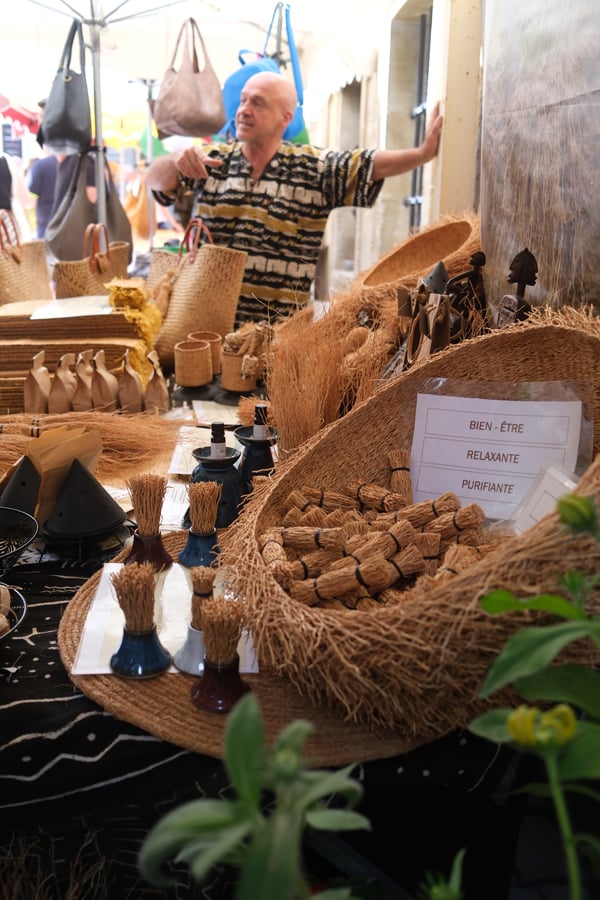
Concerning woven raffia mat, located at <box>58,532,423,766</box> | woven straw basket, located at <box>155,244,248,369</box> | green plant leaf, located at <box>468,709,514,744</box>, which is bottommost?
woven raffia mat, located at <box>58,532,423,766</box>

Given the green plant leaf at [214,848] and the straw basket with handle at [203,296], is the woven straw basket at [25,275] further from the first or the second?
the green plant leaf at [214,848]

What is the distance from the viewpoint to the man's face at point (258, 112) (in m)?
2.84

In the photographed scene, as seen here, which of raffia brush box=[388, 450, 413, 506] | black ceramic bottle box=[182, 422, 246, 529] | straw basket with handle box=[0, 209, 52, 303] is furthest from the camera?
straw basket with handle box=[0, 209, 52, 303]

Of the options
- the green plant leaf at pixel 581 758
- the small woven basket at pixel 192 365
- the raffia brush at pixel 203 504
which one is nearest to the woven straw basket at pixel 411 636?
the raffia brush at pixel 203 504

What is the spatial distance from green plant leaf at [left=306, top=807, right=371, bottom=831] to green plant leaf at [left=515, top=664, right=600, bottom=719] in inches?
6.3

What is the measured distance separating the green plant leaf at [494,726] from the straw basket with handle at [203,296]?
2.35 metres

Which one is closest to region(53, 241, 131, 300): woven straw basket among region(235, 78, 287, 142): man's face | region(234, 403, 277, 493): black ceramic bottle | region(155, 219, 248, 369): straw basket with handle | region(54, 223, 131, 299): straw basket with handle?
region(54, 223, 131, 299): straw basket with handle

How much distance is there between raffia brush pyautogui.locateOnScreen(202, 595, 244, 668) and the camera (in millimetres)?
782

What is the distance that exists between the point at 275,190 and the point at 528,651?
108 inches

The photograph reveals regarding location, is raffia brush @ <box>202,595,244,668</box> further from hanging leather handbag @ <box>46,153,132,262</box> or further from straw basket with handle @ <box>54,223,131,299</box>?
hanging leather handbag @ <box>46,153,132,262</box>

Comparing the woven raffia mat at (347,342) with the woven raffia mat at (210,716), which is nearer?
the woven raffia mat at (210,716)

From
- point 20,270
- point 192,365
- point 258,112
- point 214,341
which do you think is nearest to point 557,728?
point 192,365

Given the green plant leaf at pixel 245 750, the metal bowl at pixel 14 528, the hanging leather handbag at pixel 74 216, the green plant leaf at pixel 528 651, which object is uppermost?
the hanging leather handbag at pixel 74 216

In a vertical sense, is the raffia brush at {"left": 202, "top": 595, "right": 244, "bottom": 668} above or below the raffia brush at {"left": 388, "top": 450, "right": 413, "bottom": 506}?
below
